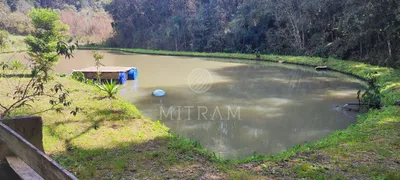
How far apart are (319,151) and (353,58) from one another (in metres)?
14.8

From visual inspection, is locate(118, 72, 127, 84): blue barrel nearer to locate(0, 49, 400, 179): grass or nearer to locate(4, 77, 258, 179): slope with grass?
locate(4, 77, 258, 179): slope with grass

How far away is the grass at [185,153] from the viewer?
4062mm

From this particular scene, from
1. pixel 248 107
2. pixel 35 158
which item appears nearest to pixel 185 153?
pixel 35 158

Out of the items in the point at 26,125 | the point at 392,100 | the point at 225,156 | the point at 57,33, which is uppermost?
the point at 57,33

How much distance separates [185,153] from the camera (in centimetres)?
486

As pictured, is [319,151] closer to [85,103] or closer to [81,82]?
[85,103]

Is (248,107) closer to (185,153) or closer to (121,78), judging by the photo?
(185,153)

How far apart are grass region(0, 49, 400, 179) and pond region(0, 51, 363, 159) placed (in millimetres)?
715

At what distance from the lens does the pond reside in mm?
6328

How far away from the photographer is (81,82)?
11.8 meters

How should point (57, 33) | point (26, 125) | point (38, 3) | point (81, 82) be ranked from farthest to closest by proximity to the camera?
point (38, 3), point (57, 33), point (81, 82), point (26, 125)

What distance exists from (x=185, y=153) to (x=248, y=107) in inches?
166

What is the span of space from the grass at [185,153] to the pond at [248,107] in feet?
2.35

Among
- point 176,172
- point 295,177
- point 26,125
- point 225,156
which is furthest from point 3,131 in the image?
point 225,156
